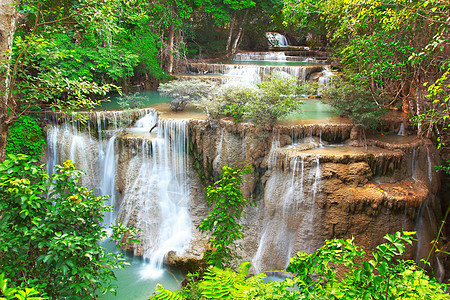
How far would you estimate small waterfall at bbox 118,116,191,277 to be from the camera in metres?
9.69

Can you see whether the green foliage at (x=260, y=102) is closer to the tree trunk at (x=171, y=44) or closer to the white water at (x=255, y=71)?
the white water at (x=255, y=71)

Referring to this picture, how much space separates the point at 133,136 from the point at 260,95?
4.47 m

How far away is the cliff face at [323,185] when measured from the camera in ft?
24.0

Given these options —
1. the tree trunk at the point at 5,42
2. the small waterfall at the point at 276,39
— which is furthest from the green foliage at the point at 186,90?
the small waterfall at the point at 276,39

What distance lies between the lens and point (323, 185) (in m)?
7.58

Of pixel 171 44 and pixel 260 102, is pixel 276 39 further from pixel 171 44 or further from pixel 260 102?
pixel 260 102

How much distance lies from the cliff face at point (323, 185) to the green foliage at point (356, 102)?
1.46 ft

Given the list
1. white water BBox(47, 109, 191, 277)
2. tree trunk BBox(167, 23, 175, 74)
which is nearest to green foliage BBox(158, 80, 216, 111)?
white water BBox(47, 109, 191, 277)

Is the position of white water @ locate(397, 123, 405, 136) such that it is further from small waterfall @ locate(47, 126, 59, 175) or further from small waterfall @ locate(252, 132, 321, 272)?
small waterfall @ locate(47, 126, 59, 175)

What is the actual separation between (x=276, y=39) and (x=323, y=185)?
21.0 m

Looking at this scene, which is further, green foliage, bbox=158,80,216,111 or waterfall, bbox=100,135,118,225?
green foliage, bbox=158,80,216,111

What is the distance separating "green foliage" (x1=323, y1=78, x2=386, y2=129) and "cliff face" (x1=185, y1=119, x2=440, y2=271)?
0.44 meters

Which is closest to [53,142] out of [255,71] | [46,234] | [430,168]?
[46,234]

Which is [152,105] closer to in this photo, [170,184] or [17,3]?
[170,184]
